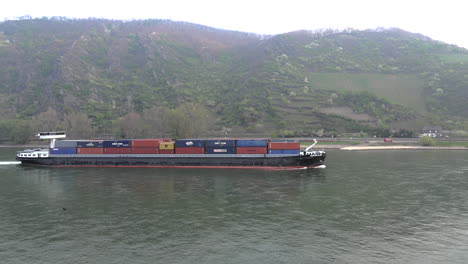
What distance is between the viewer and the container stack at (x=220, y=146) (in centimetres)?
6316

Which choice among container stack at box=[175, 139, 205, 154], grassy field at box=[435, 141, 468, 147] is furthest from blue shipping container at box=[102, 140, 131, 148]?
grassy field at box=[435, 141, 468, 147]

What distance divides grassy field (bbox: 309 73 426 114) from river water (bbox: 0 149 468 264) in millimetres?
108480

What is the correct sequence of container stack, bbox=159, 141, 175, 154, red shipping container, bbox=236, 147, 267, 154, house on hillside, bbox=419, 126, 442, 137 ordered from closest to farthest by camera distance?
red shipping container, bbox=236, 147, 267, 154, container stack, bbox=159, 141, 175, 154, house on hillside, bbox=419, 126, 442, 137

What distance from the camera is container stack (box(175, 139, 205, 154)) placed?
6462cm

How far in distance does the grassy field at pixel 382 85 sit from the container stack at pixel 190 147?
11135cm

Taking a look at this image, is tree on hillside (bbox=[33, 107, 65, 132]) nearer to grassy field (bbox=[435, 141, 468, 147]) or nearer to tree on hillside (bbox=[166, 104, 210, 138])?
tree on hillside (bbox=[166, 104, 210, 138])

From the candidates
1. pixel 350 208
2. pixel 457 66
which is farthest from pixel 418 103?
pixel 350 208

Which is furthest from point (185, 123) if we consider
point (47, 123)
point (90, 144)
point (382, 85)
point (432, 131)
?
point (382, 85)

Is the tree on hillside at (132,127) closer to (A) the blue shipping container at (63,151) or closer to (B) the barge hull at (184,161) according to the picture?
(A) the blue shipping container at (63,151)

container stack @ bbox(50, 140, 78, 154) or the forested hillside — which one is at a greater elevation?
the forested hillside

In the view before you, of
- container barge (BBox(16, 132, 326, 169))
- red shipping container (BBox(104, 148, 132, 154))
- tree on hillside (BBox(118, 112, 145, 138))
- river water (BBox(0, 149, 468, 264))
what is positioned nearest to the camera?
river water (BBox(0, 149, 468, 264))

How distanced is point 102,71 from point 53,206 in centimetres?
17063

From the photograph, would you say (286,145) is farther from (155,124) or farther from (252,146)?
(155,124)

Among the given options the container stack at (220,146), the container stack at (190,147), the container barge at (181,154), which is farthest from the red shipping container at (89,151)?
the container stack at (220,146)
